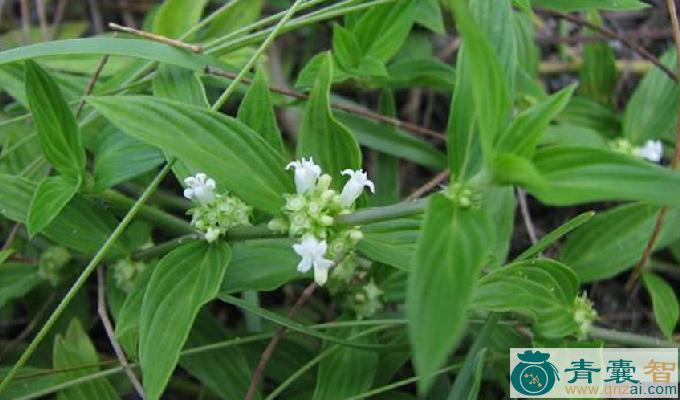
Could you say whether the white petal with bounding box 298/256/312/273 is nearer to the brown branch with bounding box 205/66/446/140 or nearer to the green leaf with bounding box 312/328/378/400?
the green leaf with bounding box 312/328/378/400

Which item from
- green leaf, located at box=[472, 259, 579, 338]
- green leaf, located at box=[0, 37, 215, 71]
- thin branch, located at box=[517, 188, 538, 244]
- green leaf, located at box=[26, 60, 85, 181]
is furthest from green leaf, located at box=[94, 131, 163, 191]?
thin branch, located at box=[517, 188, 538, 244]

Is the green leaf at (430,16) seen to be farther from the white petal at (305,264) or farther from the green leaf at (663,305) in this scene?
the white petal at (305,264)

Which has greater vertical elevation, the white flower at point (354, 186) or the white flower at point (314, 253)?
the white flower at point (354, 186)

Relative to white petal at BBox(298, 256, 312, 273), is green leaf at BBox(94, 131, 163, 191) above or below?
above

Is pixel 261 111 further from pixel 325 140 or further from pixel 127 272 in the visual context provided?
pixel 127 272

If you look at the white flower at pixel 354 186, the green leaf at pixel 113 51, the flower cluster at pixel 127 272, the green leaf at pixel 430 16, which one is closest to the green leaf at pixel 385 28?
the green leaf at pixel 430 16

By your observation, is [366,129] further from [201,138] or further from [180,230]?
[201,138]
